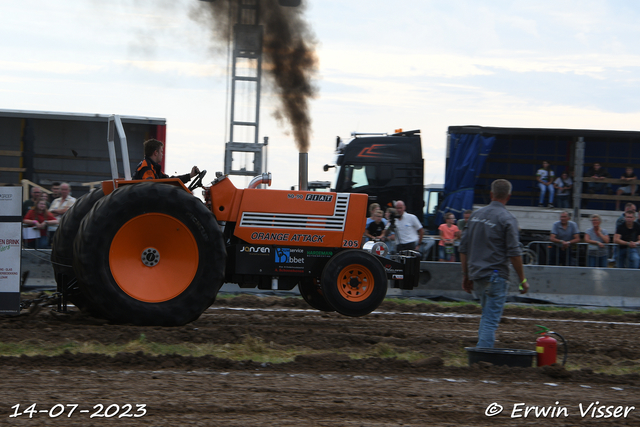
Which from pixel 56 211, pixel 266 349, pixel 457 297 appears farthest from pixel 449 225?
pixel 266 349

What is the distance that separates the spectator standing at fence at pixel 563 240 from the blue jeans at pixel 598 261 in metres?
0.35

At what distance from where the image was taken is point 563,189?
15539 millimetres

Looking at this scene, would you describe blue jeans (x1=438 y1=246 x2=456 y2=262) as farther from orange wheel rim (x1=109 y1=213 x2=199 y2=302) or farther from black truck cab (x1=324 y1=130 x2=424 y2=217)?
orange wheel rim (x1=109 y1=213 x2=199 y2=302)

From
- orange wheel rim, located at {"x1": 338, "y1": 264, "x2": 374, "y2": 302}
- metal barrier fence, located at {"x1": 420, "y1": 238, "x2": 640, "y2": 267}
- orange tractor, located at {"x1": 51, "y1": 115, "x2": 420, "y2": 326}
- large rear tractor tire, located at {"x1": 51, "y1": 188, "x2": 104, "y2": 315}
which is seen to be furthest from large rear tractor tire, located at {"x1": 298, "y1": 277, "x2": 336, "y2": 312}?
metal barrier fence, located at {"x1": 420, "y1": 238, "x2": 640, "y2": 267}

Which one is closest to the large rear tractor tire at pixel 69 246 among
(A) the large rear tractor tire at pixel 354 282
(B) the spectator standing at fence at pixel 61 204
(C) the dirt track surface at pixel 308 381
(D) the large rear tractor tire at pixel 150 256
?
(C) the dirt track surface at pixel 308 381

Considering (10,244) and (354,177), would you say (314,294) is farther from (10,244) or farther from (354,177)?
(354,177)

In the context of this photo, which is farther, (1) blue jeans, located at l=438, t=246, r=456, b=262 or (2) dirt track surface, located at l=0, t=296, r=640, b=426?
(1) blue jeans, located at l=438, t=246, r=456, b=262

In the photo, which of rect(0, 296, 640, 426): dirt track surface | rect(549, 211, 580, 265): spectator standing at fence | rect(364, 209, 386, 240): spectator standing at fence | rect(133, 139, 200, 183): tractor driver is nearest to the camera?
rect(0, 296, 640, 426): dirt track surface

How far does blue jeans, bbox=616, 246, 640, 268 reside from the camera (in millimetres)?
12500

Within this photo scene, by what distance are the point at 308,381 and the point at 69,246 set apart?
12.1ft

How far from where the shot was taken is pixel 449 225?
13375 mm

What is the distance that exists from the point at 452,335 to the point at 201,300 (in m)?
2.74

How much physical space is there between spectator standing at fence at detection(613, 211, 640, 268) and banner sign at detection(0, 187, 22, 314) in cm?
976

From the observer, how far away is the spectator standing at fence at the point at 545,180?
51.4 feet
